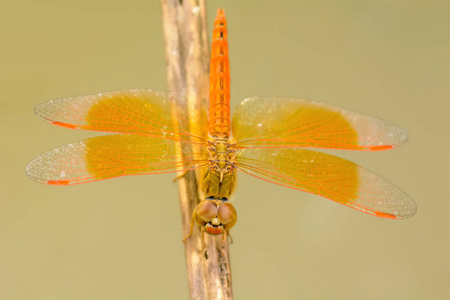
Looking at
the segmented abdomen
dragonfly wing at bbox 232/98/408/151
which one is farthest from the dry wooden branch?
dragonfly wing at bbox 232/98/408/151

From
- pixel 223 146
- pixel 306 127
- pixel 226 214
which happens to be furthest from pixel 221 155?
pixel 306 127

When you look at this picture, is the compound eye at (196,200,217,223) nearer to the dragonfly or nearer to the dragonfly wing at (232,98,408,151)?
the dragonfly

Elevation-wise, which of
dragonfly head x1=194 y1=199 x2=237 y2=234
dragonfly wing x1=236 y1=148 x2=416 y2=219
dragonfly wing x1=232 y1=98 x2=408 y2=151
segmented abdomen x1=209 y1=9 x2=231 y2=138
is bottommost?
dragonfly head x1=194 y1=199 x2=237 y2=234

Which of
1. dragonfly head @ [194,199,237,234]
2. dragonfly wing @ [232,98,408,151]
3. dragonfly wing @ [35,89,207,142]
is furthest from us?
dragonfly wing @ [232,98,408,151]

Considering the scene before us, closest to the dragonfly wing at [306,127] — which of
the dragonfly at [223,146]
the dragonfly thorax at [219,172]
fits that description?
the dragonfly at [223,146]

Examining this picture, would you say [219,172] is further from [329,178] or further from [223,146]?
[329,178]

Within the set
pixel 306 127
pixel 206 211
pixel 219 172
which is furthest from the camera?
pixel 306 127

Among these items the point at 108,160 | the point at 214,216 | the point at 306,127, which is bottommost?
the point at 214,216

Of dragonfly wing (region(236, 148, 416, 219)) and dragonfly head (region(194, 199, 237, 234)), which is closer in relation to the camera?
dragonfly head (region(194, 199, 237, 234))
